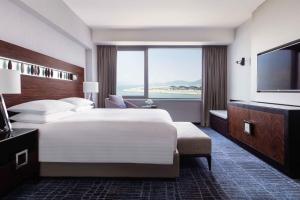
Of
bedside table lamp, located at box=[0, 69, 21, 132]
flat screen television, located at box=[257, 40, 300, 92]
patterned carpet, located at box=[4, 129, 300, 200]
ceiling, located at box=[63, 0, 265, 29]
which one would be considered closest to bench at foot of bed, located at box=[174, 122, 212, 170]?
patterned carpet, located at box=[4, 129, 300, 200]

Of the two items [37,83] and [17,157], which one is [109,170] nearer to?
[17,157]

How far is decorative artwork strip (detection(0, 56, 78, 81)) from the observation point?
278cm

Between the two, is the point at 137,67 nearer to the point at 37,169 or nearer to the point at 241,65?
the point at 241,65

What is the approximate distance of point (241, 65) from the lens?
18.1 feet

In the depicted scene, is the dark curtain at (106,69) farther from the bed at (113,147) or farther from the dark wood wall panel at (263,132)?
the bed at (113,147)

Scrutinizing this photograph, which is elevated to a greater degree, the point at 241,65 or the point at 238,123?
the point at 241,65

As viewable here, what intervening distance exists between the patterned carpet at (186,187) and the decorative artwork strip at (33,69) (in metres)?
1.27

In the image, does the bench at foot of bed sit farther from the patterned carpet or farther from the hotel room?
the patterned carpet

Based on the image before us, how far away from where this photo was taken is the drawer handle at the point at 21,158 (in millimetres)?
Result: 2102

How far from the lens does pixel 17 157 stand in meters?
2.09

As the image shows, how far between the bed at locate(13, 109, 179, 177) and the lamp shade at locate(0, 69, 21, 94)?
0.52 metres

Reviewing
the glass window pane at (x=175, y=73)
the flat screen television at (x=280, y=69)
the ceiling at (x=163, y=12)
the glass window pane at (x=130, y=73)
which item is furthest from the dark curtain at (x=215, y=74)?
the flat screen television at (x=280, y=69)

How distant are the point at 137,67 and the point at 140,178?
4574 mm

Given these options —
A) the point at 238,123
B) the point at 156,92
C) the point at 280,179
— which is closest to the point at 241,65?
the point at 238,123
